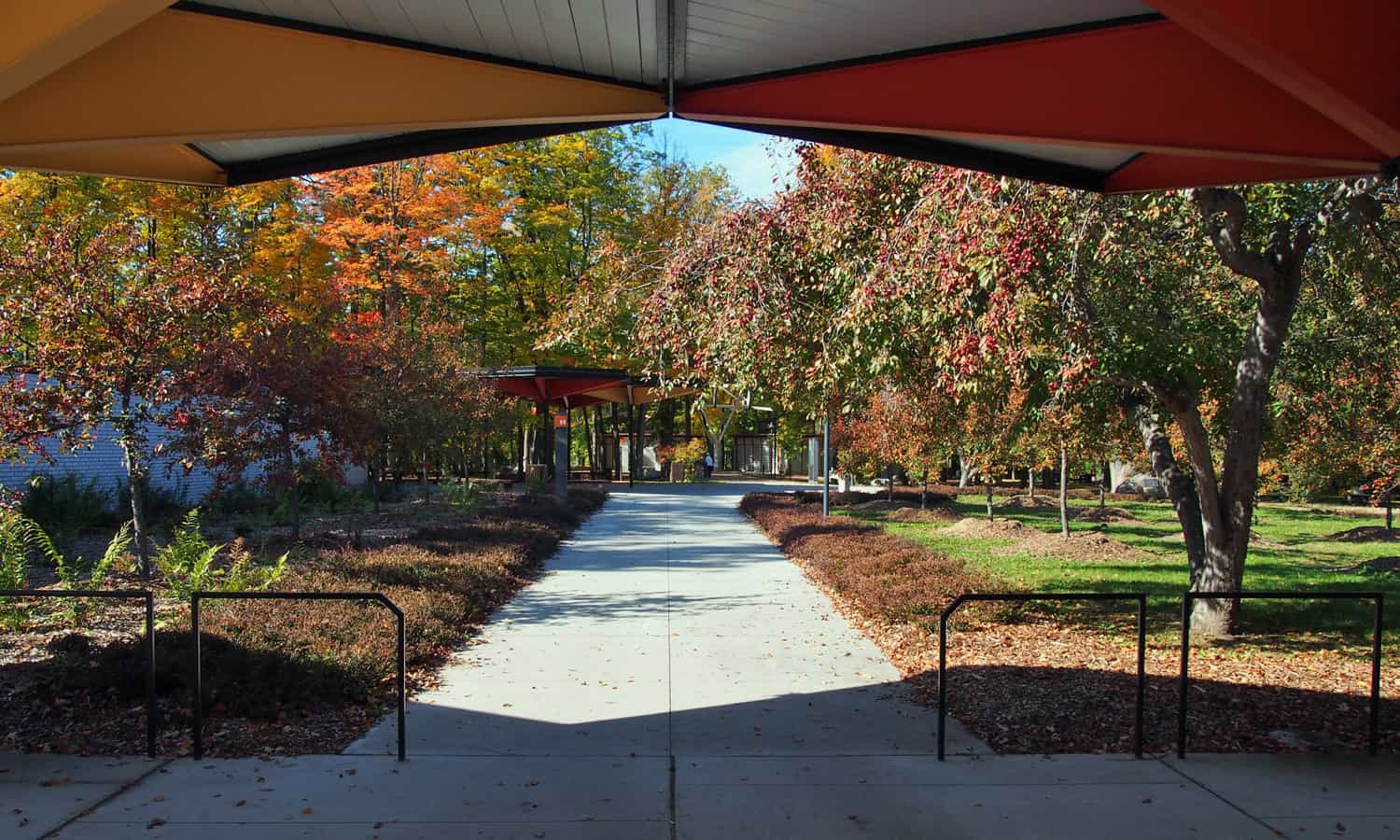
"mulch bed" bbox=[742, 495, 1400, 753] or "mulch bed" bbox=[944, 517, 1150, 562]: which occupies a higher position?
"mulch bed" bbox=[742, 495, 1400, 753]

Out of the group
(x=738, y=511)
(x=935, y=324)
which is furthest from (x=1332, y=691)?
(x=738, y=511)

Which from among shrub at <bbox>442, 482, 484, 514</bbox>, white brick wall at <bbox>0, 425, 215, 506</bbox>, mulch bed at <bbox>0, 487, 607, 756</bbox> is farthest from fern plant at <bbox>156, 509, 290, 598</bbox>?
shrub at <bbox>442, 482, 484, 514</bbox>

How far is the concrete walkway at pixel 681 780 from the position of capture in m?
4.90

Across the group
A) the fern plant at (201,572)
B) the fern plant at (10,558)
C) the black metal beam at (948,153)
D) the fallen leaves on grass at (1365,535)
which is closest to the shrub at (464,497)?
the fern plant at (201,572)

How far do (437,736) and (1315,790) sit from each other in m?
5.26

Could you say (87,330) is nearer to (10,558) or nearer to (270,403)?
(270,403)

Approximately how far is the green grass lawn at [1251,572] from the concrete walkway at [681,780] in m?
4.48

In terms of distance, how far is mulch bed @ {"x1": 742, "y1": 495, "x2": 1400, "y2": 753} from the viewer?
6.50 m

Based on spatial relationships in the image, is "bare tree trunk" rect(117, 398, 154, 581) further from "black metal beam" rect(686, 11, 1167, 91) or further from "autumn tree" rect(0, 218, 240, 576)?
"black metal beam" rect(686, 11, 1167, 91)

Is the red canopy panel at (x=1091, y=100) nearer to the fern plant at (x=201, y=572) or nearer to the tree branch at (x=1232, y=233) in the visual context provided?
the tree branch at (x=1232, y=233)

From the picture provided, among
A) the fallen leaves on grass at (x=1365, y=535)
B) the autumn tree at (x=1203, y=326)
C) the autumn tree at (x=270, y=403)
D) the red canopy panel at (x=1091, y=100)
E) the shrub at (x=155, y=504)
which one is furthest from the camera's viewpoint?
the fallen leaves on grass at (x=1365, y=535)

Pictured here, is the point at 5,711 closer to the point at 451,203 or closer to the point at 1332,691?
the point at 1332,691

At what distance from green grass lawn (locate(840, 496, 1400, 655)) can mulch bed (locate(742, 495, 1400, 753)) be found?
2.65 feet

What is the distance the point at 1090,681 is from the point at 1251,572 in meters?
9.69
